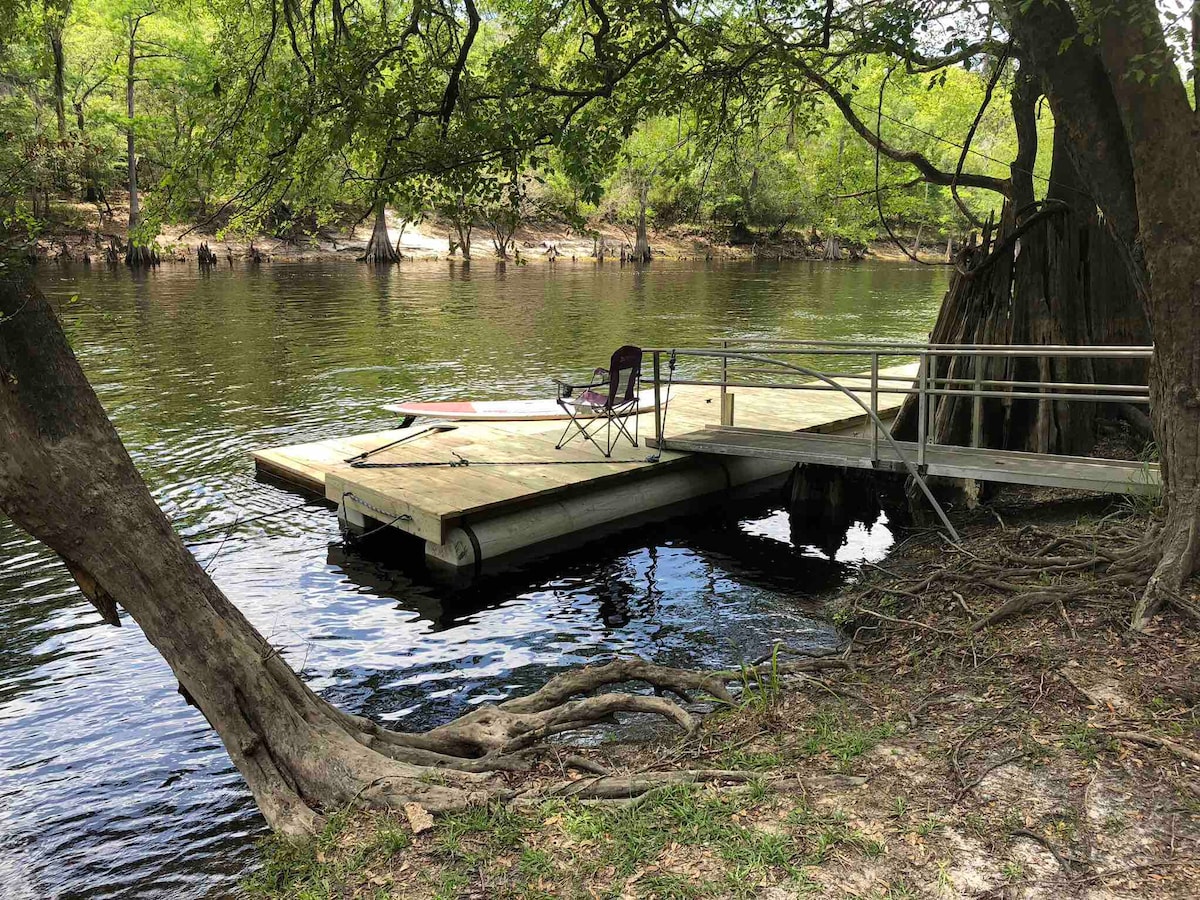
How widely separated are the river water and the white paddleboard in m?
1.82

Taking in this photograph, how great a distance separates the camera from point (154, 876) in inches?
187

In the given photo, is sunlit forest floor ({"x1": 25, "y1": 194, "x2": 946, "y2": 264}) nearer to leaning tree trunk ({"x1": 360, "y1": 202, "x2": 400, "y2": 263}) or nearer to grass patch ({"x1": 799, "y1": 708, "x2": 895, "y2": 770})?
leaning tree trunk ({"x1": 360, "y1": 202, "x2": 400, "y2": 263})

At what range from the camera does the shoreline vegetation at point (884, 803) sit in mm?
3309

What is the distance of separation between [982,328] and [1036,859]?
25.7 ft

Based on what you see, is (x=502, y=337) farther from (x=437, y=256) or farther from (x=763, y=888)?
(x=437, y=256)

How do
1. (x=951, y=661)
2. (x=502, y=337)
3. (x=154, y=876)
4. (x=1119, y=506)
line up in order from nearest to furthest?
(x=154, y=876) < (x=951, y=661) < (x=1119, y=506) < (x=502, y=337)

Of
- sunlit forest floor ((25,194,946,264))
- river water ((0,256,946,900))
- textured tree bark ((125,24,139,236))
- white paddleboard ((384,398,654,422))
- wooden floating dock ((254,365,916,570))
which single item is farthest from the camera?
sunlit forest floor ((25,194,946,264))

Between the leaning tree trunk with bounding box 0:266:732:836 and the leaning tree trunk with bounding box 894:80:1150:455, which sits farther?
the leaning tree trunk with bounding box 894:80:1150:455

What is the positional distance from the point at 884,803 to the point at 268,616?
6.02 metres

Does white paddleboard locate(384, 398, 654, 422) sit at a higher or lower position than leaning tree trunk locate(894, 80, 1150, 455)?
lower

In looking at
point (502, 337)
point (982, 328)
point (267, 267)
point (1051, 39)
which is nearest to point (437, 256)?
point (267, 267)

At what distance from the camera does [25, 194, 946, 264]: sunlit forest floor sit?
157 feet

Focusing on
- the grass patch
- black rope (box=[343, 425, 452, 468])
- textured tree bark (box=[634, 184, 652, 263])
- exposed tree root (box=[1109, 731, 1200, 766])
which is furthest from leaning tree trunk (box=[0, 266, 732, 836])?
textured tree bark (box=[634, 184, 652, 263])

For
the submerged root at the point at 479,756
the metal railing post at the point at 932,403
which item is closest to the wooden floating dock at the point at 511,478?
the metal railing post at the point at 932,403
